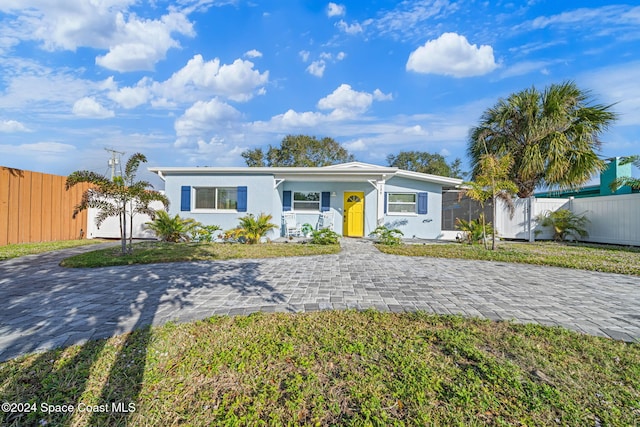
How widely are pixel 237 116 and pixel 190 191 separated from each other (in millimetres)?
9153

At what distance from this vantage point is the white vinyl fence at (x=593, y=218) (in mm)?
10000

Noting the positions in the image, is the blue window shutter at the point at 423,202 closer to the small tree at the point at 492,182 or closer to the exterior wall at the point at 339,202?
the exterior wall at the point at 339,202

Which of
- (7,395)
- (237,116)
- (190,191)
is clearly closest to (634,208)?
(7,395)

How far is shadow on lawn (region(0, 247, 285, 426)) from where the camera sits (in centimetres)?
187

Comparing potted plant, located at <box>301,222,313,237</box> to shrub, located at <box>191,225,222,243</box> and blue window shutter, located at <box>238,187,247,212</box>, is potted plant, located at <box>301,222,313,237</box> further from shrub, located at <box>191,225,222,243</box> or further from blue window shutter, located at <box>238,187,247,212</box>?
shrub, located at <box>191,225,222,243</box>

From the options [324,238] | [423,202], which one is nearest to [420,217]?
[423,202]

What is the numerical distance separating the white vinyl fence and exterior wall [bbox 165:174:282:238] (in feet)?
33.7

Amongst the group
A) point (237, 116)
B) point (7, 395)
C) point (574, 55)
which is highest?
point (237, 116)

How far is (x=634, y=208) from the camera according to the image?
9.82 m

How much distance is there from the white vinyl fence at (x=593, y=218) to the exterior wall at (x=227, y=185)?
404 inches

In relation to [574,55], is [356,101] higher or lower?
higher

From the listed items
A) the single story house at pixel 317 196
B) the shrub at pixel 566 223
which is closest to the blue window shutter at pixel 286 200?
the single story house at pixel 317 196

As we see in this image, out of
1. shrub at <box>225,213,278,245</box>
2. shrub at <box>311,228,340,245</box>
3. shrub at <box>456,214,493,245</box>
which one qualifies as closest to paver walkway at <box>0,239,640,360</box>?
shrub at <box>311,228,340,245</box>

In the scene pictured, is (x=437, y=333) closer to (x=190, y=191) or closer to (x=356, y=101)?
(x=190, y=191)
